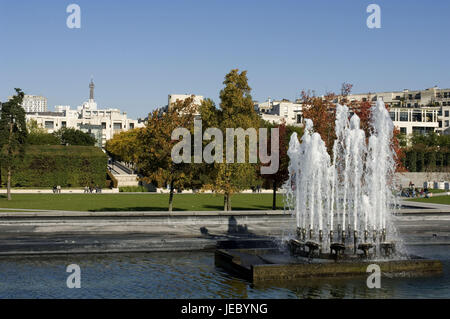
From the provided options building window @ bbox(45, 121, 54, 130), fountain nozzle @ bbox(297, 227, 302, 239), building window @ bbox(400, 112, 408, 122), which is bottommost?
fountain nozzle @ bbox(297, 227, 302, 239)

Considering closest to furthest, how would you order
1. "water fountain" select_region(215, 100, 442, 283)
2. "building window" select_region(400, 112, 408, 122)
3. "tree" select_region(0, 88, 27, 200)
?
"water fountain" select_region(215, 100, 442, 283), "tree" select_region(0, 88, 27, 200), "building window" select_region(400, 112, 408, 122)

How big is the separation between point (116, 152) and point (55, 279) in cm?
10459

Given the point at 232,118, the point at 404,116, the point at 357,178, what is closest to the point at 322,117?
the point at 232,118

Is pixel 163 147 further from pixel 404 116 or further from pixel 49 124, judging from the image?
pixel 49 124

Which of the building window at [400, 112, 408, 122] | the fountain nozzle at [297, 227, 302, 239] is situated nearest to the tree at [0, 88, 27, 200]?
the fountain nozzle at [297, 227, 302, 239]

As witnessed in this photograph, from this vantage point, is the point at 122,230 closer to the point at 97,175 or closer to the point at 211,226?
the point at 211,226

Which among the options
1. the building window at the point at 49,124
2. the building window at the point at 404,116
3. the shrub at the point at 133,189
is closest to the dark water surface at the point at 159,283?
the shrub at the point at 133,189

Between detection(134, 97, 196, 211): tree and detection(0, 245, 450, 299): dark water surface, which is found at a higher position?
detection(134, 97, 196, 211): tree

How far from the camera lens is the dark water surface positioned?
17516 millimetres

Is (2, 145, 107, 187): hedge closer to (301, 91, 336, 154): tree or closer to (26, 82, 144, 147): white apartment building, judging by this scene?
(301, 91, 336, 154): tree

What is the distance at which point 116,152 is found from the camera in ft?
400

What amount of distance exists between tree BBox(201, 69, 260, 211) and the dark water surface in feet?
48.9

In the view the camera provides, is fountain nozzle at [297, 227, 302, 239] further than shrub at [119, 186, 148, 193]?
No

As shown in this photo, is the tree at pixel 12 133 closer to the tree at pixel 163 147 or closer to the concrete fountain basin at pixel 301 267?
the tree at pixel 163 147
